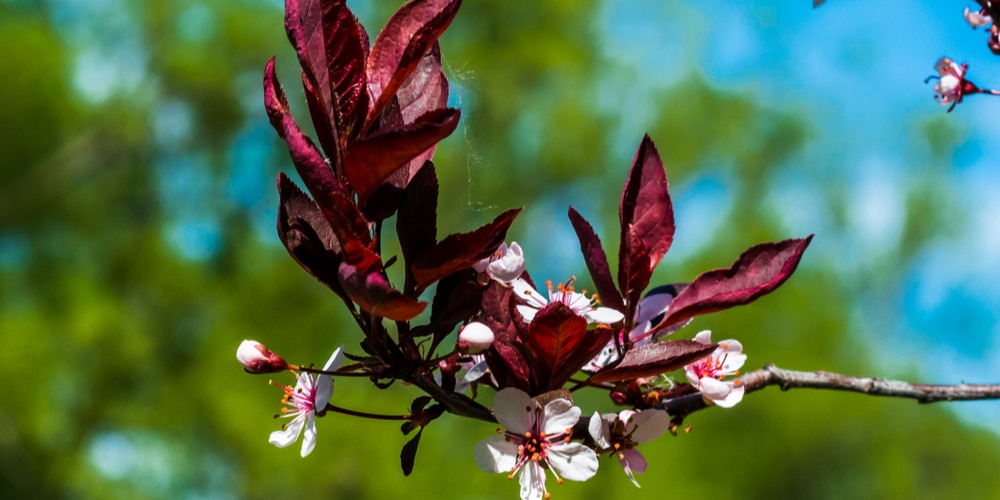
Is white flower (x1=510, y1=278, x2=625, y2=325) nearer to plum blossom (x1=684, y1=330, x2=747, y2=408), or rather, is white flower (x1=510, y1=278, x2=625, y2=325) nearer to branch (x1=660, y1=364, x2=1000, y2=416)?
plum blossom (x1=684, y1=330, x2=747, y2=408)

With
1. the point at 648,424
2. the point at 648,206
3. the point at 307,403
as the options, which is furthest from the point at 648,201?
the point at 307,403

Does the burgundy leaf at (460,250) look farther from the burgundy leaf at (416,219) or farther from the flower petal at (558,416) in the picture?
the flower petal at (558,416)

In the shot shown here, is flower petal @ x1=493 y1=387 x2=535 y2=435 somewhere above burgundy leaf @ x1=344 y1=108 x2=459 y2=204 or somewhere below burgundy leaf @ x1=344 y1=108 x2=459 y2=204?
below

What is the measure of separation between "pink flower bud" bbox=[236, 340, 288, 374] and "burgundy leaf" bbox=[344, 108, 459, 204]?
8.7 inches

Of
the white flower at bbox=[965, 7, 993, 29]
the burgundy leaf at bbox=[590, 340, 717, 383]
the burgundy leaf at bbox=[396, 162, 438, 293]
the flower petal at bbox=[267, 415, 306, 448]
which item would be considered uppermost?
the white flower at bbox=[965, 7, 993, 29]

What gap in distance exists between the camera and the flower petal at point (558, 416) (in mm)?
724

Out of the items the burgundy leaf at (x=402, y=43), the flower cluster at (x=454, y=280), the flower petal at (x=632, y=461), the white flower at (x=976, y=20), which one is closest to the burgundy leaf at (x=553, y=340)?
the flower cluster at (x=454, y=280)

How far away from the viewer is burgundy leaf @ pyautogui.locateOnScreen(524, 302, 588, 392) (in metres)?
0.68

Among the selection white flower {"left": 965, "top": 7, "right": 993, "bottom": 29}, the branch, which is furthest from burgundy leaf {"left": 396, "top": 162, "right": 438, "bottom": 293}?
white flower {"left": 965, "top": 7, "right": 993, "bottom": 29}

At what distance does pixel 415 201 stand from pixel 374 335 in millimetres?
126

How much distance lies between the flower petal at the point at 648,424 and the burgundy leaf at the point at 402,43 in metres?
0.37

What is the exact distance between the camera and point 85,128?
7.46 m

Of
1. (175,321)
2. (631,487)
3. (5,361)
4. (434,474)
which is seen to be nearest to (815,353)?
(631,487)

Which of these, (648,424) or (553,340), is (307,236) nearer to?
(553,340)
